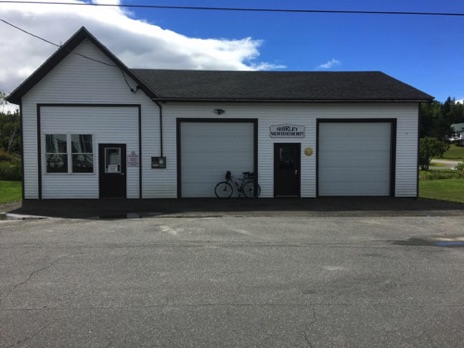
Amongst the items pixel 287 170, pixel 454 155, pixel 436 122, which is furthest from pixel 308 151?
pixel 436 122

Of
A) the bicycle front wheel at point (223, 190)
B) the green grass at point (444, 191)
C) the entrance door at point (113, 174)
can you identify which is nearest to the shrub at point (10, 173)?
the entrance door at point (113, 174)

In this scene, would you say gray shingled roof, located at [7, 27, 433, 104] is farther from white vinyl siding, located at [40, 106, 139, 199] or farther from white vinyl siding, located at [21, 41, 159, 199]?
white vinyl siding, located at [40, 106, 139, 199]

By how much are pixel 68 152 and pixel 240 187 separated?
22.6ft

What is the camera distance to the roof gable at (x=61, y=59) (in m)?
15.5

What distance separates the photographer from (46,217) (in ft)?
38.8

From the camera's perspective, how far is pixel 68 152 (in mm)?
16156

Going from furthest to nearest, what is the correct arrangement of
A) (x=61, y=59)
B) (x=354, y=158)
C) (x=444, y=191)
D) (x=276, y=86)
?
(x=444, y=191) < (x=276, y=86) < (x=354, y=158) < (x=61, y=59)

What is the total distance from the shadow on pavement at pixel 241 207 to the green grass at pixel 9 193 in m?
1.47

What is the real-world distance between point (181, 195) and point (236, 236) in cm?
804

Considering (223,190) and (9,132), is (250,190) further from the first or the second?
(9,132)

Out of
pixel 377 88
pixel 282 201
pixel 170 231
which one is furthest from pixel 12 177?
pixel 377 88

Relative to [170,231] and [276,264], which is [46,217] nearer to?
[170,231]

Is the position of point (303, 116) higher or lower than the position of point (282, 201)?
higher

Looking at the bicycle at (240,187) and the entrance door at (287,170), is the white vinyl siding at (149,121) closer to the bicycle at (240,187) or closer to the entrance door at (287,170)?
the entrance door at (287,170)
